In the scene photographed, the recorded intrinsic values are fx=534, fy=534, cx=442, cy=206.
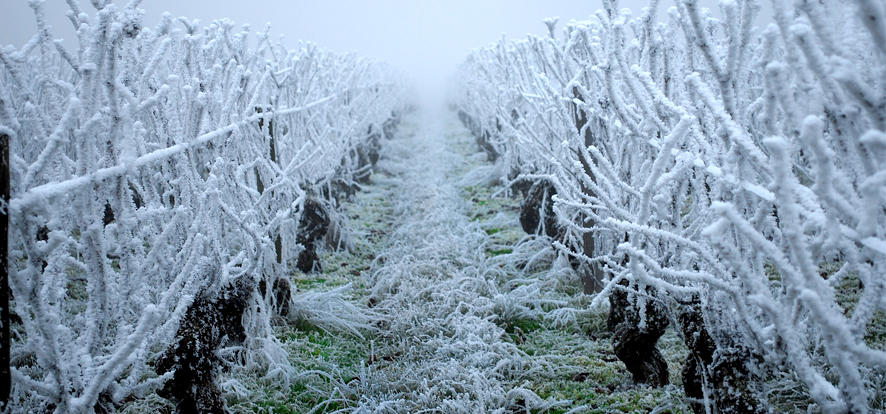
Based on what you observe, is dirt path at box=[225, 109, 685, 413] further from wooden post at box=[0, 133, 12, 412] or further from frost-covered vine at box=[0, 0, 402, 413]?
wooden post at box=[0, 133, 12, 412]

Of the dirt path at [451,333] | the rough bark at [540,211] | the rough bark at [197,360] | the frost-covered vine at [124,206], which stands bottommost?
the dirt path at [451,333]

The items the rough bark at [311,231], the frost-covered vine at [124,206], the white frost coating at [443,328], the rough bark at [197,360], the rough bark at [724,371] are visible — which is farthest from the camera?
the rough bark at [311,231]

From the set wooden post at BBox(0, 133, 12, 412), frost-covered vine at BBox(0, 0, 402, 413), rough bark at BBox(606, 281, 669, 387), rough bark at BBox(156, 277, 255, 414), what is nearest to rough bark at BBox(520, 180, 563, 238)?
rough bark at BBox(606, 281, 669, 387)

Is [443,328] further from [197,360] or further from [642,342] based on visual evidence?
[197,360]

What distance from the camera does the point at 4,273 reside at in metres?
1.32

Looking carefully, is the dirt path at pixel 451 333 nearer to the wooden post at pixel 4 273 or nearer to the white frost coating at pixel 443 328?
the white frost coating at pixel 443 328

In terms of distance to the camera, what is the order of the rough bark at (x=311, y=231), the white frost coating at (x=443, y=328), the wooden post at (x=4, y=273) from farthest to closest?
the rough bark at (x=311, y=231), the white frost coating at (x=443, y=328), the wooden post at (x=4, y=273)

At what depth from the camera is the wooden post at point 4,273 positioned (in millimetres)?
1282

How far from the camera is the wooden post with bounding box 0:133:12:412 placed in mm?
1282

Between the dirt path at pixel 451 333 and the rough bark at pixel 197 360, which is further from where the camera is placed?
the dirt path at pixel 451 333

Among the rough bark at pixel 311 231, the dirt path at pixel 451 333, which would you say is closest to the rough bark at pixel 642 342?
the dirt path at pixel 451 333

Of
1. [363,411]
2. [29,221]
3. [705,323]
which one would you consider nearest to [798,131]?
[705,323]

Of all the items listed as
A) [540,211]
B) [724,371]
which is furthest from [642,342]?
[540,211]

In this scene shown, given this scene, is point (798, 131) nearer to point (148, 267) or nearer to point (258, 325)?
point (148, 267)
